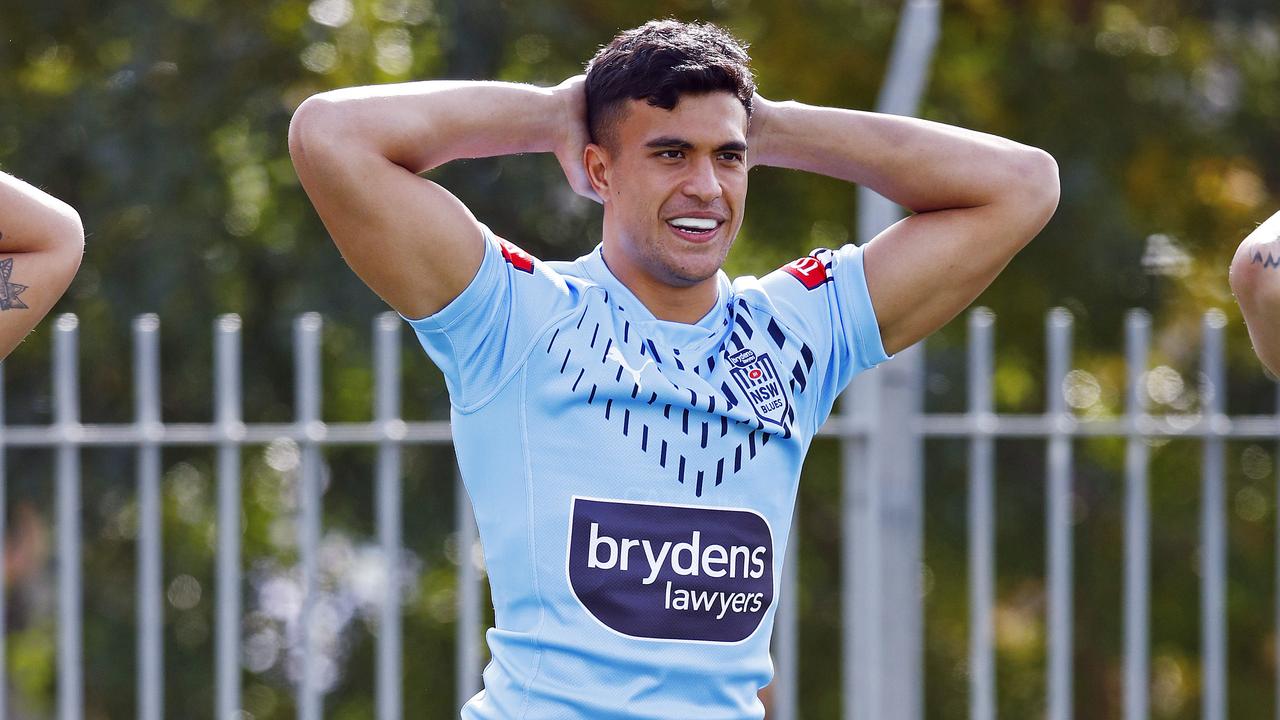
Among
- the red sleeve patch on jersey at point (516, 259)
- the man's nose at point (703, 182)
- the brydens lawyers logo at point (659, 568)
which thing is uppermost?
the man's nose at point (703, 182)

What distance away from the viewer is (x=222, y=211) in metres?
6.85

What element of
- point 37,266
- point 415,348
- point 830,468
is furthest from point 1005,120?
point 37,266

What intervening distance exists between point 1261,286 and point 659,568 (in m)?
0.90

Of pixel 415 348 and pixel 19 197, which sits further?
pixel 415 348

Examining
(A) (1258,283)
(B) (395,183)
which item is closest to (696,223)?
(B) (395,183)

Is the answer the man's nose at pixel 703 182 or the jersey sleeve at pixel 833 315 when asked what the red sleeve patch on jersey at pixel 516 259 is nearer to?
the man's nose at pixel 703 182

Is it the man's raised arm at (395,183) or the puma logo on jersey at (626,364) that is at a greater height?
the man's raised arm at (395,183)

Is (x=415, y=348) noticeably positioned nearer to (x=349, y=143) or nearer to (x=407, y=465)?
(x=407, y=465)

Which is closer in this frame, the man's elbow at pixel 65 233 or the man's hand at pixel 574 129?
the man's elbow at pixel 65 233

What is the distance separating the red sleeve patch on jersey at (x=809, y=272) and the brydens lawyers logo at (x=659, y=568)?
0.52 metres

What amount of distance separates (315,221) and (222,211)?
16.0 inches

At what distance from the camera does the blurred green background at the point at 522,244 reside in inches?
262

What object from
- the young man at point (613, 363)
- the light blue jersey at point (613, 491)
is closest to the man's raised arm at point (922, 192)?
the young man at point (613, 363)

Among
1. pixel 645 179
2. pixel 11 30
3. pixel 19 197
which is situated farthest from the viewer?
pixel 11 30
